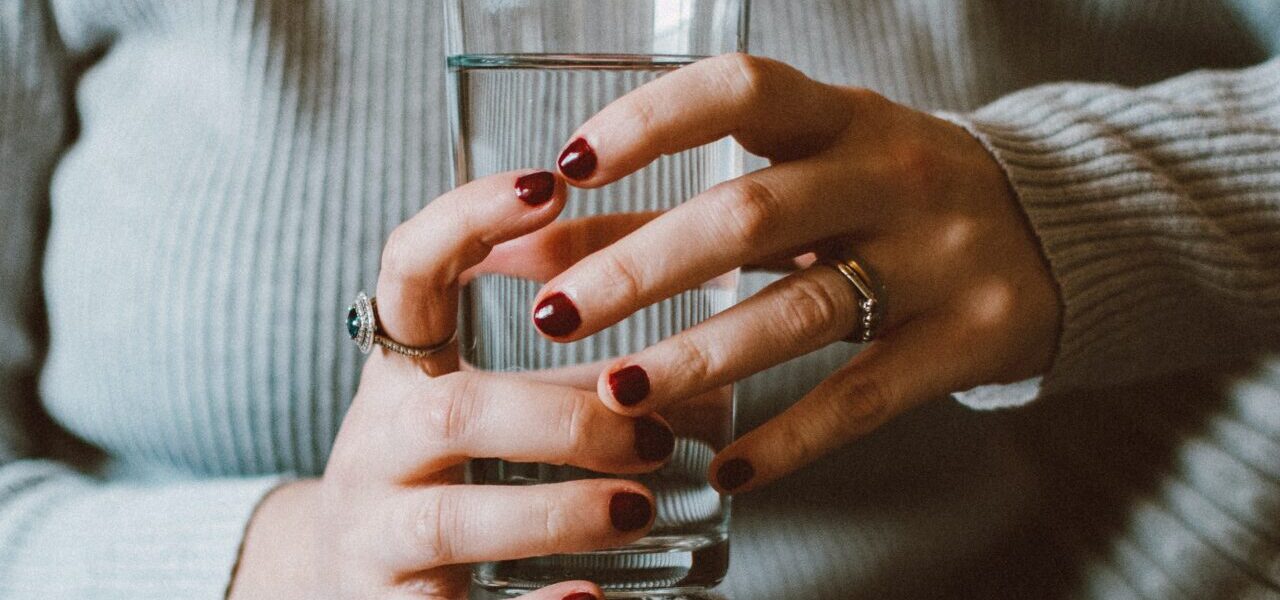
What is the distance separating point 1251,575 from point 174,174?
2.82ft

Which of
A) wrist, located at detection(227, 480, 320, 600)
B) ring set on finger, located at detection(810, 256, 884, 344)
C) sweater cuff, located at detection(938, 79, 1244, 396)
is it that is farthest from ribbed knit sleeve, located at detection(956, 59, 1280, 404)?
wrist, located at detection(227, 480, 320, 600)

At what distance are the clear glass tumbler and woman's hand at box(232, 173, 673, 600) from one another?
25 millimetres

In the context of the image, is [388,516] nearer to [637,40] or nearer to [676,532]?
[676,532]

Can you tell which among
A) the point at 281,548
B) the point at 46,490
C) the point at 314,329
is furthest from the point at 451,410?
the point at 46,490

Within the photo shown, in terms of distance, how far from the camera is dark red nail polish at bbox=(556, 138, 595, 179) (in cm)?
36

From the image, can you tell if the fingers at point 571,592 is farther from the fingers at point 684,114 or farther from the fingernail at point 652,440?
the fingers at point 684,114

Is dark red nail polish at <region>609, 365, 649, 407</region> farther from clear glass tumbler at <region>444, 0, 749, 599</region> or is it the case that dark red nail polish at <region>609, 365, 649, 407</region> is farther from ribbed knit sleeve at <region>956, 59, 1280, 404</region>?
ribbed knit sleeve at <region>956, 59, 1280, 404</region>

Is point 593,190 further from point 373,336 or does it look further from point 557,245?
point 373,336

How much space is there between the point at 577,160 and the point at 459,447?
14 cm

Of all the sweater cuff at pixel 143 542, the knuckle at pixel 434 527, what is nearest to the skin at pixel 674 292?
the knuckle at pixel 434 527

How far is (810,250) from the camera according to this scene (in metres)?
0.44

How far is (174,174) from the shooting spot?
71 centimetres

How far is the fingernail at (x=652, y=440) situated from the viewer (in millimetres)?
388

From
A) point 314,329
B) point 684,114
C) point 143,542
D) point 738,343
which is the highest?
point 684,114
